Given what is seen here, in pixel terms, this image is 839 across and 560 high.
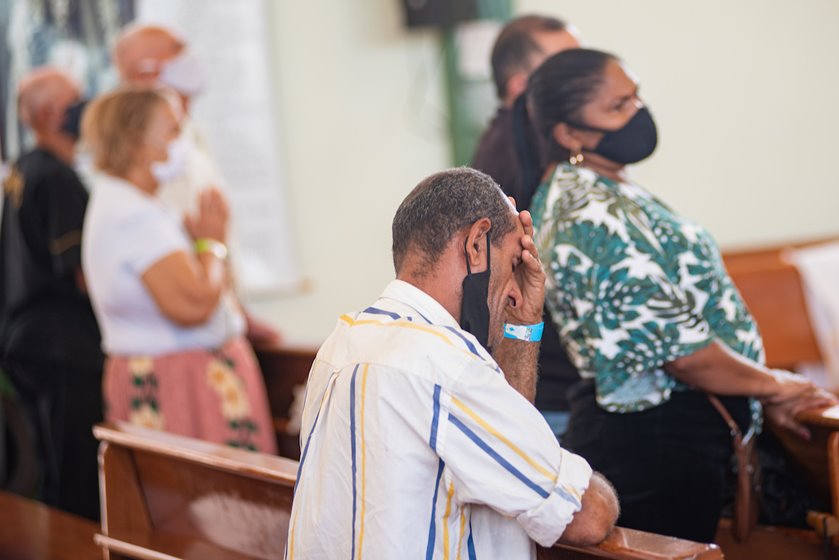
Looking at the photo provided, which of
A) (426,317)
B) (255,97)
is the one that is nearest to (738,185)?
(255,97)

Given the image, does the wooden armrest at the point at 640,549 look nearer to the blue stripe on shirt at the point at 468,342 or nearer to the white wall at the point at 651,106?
the blue stripe on shirt at the point at 468,342

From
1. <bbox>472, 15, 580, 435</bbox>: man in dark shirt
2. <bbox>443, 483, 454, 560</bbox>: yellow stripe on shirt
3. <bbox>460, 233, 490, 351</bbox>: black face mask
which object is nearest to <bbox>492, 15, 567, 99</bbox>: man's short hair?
<bbox>472, 15, 580, 435</bbox>: man in dark shirt

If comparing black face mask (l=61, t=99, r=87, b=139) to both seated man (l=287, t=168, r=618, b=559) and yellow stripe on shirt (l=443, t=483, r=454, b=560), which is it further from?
yellow stripe on shirt (l=443, t=483, r=454, b=560)

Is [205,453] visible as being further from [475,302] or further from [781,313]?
[781,313]

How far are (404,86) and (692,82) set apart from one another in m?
1.37

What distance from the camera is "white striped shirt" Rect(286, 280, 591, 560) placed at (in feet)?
4.78

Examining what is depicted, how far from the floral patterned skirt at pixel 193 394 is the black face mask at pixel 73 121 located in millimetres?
1015

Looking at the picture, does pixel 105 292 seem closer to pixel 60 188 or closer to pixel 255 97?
pixel 60 188

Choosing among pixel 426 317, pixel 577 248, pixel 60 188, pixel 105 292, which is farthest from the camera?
pixel 60 188

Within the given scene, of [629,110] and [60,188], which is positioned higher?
[629,110]

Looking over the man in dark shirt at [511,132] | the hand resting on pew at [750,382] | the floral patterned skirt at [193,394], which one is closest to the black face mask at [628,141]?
the man in dark shirt at [511,132]

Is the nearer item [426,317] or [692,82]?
[426,317]

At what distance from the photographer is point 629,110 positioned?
217 cm

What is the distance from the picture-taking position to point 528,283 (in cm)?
168
